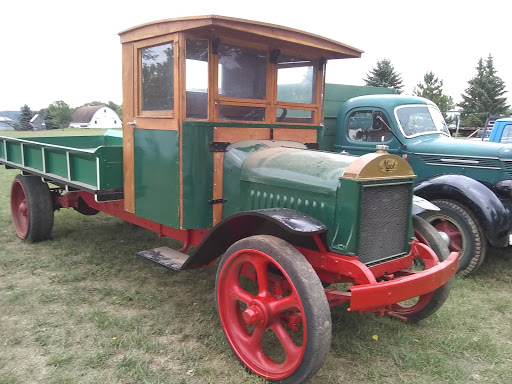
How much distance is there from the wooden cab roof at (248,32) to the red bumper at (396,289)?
189 cm

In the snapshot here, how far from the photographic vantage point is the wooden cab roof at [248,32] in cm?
294

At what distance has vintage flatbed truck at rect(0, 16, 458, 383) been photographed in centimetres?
256

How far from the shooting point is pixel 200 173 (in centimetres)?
331

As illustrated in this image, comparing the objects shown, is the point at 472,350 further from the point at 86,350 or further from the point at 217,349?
the point at 86,350

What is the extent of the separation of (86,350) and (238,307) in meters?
1.05

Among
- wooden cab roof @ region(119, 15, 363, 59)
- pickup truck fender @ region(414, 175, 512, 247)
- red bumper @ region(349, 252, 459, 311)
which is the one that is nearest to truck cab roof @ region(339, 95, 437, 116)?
pickup truck fender @ region(414, 175, 512, 247)

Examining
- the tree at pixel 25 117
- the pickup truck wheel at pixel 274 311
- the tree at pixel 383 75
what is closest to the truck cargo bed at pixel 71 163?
the pickup truck wheel at pixel 274 311

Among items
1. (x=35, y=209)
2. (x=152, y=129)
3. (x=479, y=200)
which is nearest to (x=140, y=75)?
(x=152, y=129)

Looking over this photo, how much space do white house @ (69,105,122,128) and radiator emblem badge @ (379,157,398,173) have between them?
6817 centimetres

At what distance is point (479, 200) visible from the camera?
14.3 ft

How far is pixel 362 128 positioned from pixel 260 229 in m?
3.57

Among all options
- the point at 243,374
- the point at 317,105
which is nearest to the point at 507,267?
the point at 317,105

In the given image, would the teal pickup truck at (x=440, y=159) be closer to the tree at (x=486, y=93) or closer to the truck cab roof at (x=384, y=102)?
the truck cab roof at (x=384, y=102)

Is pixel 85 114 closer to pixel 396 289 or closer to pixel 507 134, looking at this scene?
pixel 507 134
